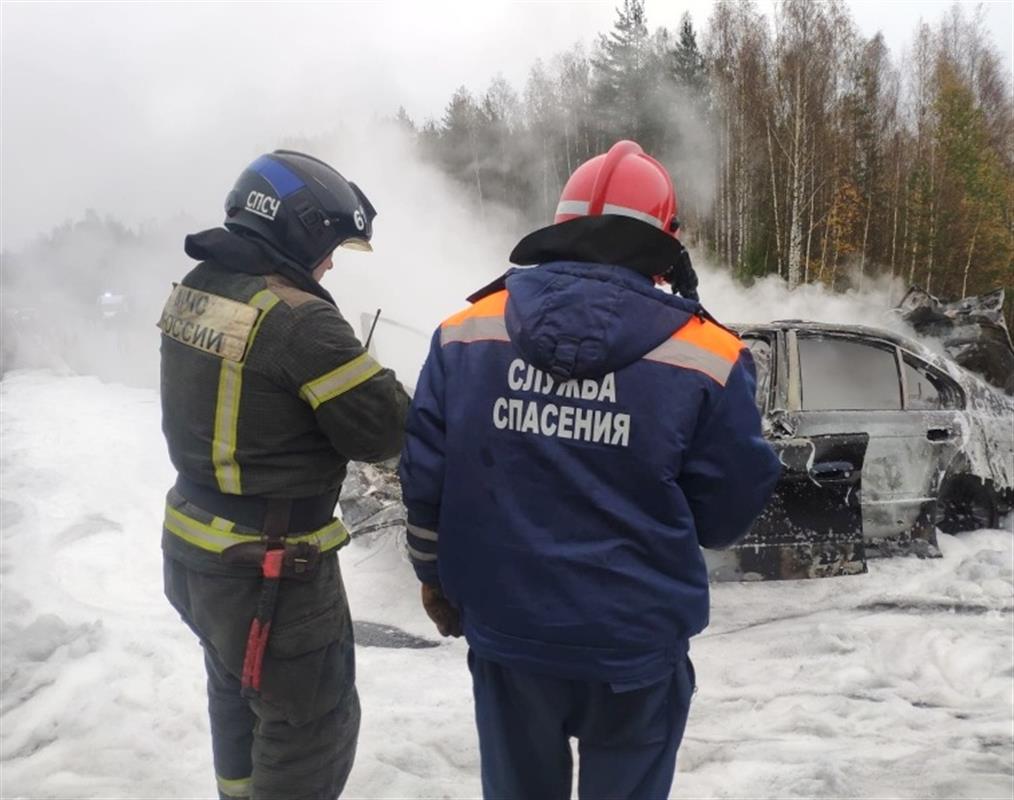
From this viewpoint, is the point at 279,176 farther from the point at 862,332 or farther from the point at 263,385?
the point at 862,332

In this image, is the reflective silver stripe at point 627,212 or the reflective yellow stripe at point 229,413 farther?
the reflective yellow stripe at point 229,413

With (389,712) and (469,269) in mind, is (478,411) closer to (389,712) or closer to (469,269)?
(389,712)

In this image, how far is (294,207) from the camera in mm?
2045

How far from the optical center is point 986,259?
73.2 feet

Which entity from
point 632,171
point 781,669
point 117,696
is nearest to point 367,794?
point 117,696

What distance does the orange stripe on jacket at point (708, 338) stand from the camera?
60.7 inches

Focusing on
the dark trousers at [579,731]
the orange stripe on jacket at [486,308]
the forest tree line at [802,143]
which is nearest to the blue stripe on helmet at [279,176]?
the orange stripe on jacket at [486,308]

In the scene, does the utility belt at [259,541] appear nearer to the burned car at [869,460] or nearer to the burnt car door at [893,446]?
the burned car at [869,460]

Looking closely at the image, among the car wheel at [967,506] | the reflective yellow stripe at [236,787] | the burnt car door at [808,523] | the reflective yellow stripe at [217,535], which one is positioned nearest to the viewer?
the reflective yellow stripe at [217,535]

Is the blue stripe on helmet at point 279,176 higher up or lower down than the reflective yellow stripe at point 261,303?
Result: higher up

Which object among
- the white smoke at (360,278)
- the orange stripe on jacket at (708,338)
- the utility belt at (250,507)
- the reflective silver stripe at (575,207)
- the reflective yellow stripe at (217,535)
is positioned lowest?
the reflective yellow stripe at (217,535)

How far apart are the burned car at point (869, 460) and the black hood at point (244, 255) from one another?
123 inches

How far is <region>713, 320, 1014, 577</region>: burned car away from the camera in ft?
14.4

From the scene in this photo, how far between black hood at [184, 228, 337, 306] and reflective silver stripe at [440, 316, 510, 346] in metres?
0.44
